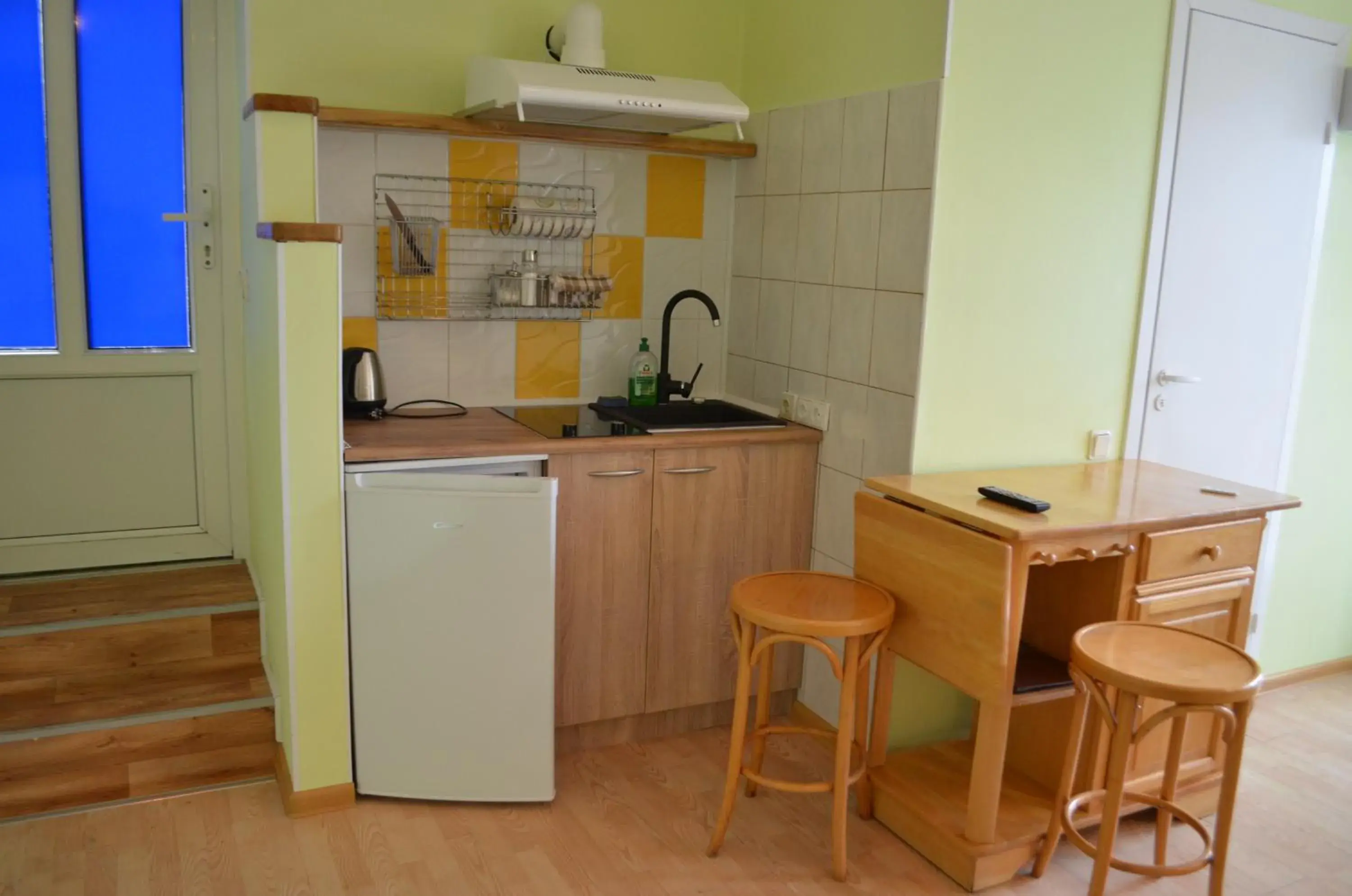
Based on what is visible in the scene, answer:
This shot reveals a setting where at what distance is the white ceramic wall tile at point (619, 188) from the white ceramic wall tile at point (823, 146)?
51 cm

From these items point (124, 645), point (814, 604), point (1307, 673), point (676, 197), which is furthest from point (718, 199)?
point (1307, 673)

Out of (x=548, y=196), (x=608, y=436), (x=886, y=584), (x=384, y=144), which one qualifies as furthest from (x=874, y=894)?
(x=384, y=144)

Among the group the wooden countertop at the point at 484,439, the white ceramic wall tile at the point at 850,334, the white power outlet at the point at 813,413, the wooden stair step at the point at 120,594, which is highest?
the white ceramic wall tile at the point at 850,334

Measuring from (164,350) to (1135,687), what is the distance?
2.88m

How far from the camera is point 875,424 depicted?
2768mm

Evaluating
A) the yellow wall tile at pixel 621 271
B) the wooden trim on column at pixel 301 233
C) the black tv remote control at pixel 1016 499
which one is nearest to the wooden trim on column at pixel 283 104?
the wooden trim on column at pixel 301 233

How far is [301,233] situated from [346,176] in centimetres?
72

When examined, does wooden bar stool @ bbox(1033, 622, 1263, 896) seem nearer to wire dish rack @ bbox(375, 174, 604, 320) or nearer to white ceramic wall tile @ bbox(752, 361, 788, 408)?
white ceramic wall tile @ bbox(752, 361, 788, 408)

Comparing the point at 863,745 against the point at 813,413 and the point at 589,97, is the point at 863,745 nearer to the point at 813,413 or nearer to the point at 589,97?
the point at 813,413

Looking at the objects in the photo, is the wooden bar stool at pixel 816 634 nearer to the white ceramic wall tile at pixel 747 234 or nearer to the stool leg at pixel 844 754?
the stool leg at pixel 844 754

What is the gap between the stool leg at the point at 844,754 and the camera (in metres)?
2.30

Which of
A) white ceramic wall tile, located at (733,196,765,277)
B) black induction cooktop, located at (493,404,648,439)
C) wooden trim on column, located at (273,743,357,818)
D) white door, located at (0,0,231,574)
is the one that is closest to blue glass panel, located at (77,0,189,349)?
white door, located at (0,0,231,574)

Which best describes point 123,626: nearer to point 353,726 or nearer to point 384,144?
point 353,726

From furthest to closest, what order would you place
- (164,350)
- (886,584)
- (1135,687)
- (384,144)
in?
1. (164,350)
2. (384,144)
3. (886,584)
4. (1135,687)
